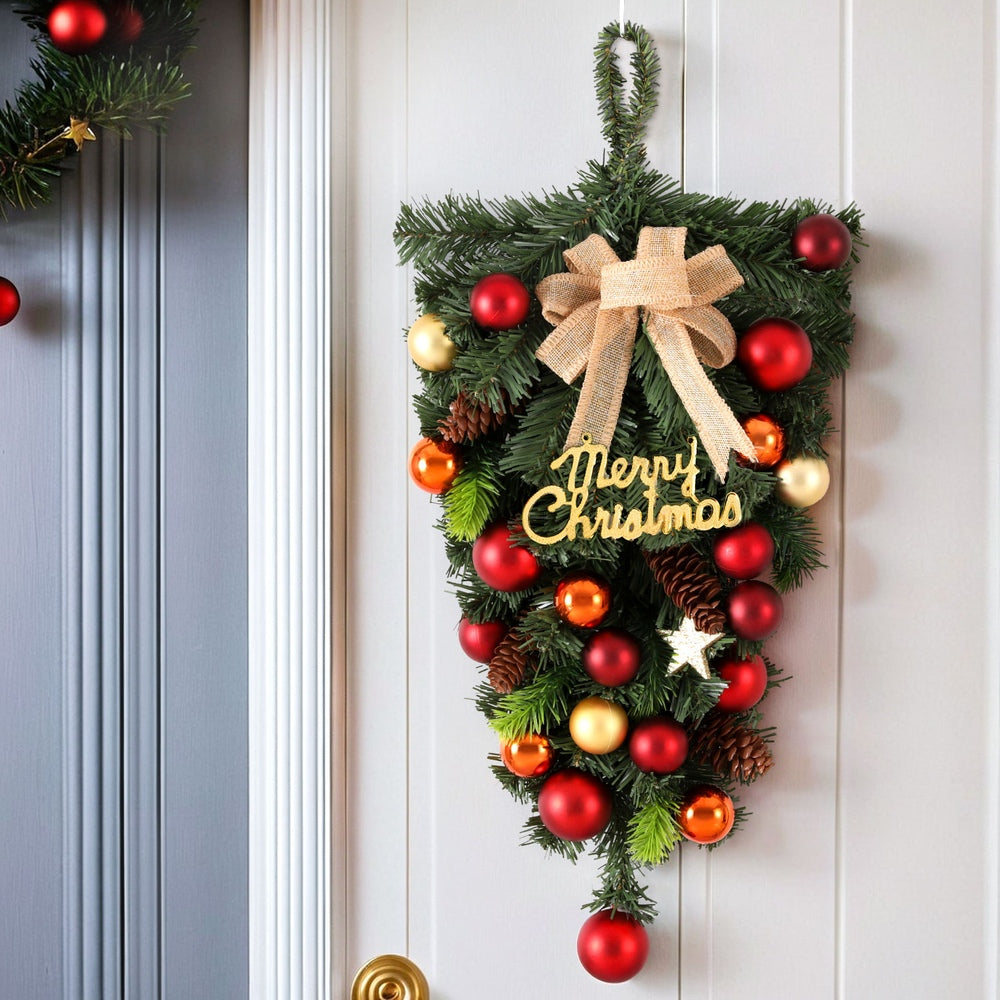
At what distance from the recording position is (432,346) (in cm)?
79

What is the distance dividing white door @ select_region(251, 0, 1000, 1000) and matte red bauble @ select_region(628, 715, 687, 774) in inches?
6.0

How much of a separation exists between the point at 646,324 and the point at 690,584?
26 centimetres

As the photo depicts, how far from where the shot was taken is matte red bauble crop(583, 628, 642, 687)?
0.77 meters

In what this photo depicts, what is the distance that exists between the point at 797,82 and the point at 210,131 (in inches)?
24.7

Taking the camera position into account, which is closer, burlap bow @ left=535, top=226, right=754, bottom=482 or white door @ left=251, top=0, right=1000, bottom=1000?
burlap bow @ left=535, top=226, right=754, bottom=482

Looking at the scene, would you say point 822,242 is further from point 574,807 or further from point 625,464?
point 574,807

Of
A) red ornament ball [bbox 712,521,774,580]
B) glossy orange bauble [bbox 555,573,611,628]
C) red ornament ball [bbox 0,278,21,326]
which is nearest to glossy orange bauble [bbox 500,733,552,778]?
glossy orange bauble [bbox 555,573,611,628]

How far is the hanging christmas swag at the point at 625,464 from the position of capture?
2.53ft

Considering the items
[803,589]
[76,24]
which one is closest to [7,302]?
[76,24]

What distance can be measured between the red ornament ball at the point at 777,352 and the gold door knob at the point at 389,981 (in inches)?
28.1

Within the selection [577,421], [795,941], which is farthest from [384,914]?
[577,421]

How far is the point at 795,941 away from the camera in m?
0.86

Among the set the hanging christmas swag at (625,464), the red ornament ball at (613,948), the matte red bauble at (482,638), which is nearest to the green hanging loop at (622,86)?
the hanging christmas swag at (625,464)

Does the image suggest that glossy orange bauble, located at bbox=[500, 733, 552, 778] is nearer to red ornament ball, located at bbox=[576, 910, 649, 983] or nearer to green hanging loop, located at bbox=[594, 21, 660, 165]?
red ornament ball, located at bbox=[576, 910, 649, 983]
